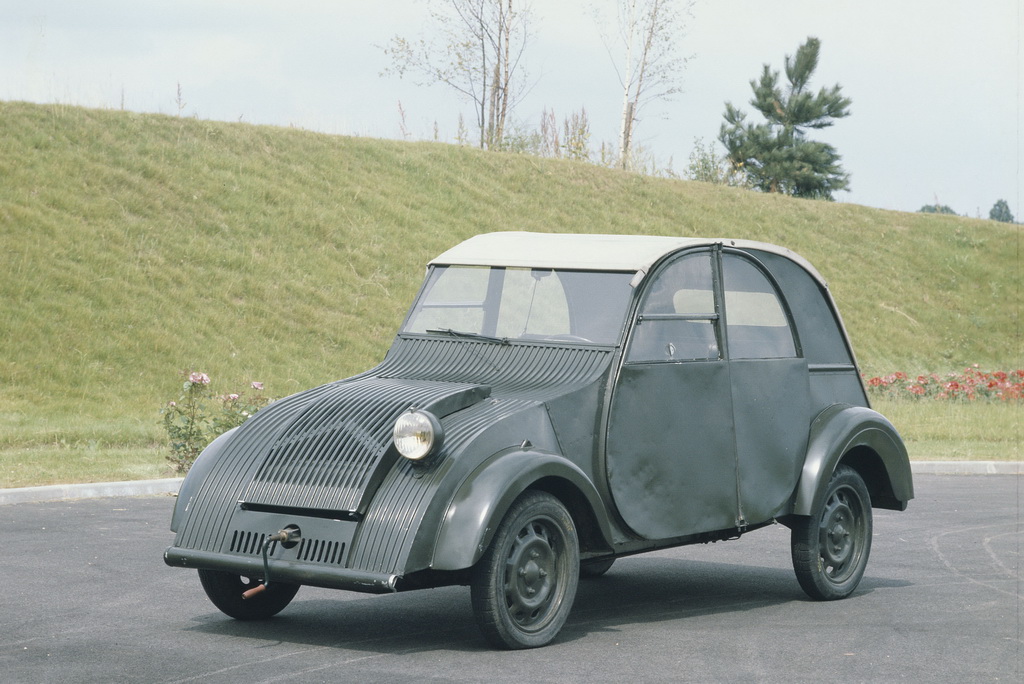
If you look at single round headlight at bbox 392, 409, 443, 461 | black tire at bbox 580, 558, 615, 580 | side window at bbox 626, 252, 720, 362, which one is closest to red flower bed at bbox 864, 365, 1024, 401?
black tire at bbox 580, 558, 615, 580

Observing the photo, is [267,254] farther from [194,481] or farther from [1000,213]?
[1000,213]

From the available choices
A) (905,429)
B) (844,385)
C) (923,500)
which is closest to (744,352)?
(844,385)

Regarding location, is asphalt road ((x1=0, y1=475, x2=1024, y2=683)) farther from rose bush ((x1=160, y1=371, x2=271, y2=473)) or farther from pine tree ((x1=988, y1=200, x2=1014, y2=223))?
pine tree ((x1=988, y1=200, x2=1014, y2=223))

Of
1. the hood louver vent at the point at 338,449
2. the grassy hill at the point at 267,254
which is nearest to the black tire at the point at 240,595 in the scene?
the hood louver vent at the point at 338,449

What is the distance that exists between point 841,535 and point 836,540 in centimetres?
5

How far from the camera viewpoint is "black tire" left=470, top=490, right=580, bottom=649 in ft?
19.2

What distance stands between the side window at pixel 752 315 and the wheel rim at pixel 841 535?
96cm

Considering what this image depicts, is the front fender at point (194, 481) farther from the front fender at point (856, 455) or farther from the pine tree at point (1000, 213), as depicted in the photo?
the pine tree at point (1000, 213)

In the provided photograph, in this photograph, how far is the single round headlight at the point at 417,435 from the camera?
5.82 metres

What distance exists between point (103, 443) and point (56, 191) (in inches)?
405

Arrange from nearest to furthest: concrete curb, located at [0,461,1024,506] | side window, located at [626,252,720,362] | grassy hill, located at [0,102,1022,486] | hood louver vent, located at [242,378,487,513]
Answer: hood louver vent, located at [242,378,487,513]
side window, located at [626,252,720,362]
concrete curb, located at [0,461,1024,506]
grassy hill, located at [0,102,1022,486]

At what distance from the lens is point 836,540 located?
788 centimetres

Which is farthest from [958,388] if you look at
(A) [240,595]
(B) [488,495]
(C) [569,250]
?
(B) [488,495]

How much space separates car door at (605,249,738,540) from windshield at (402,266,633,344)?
0.19m
